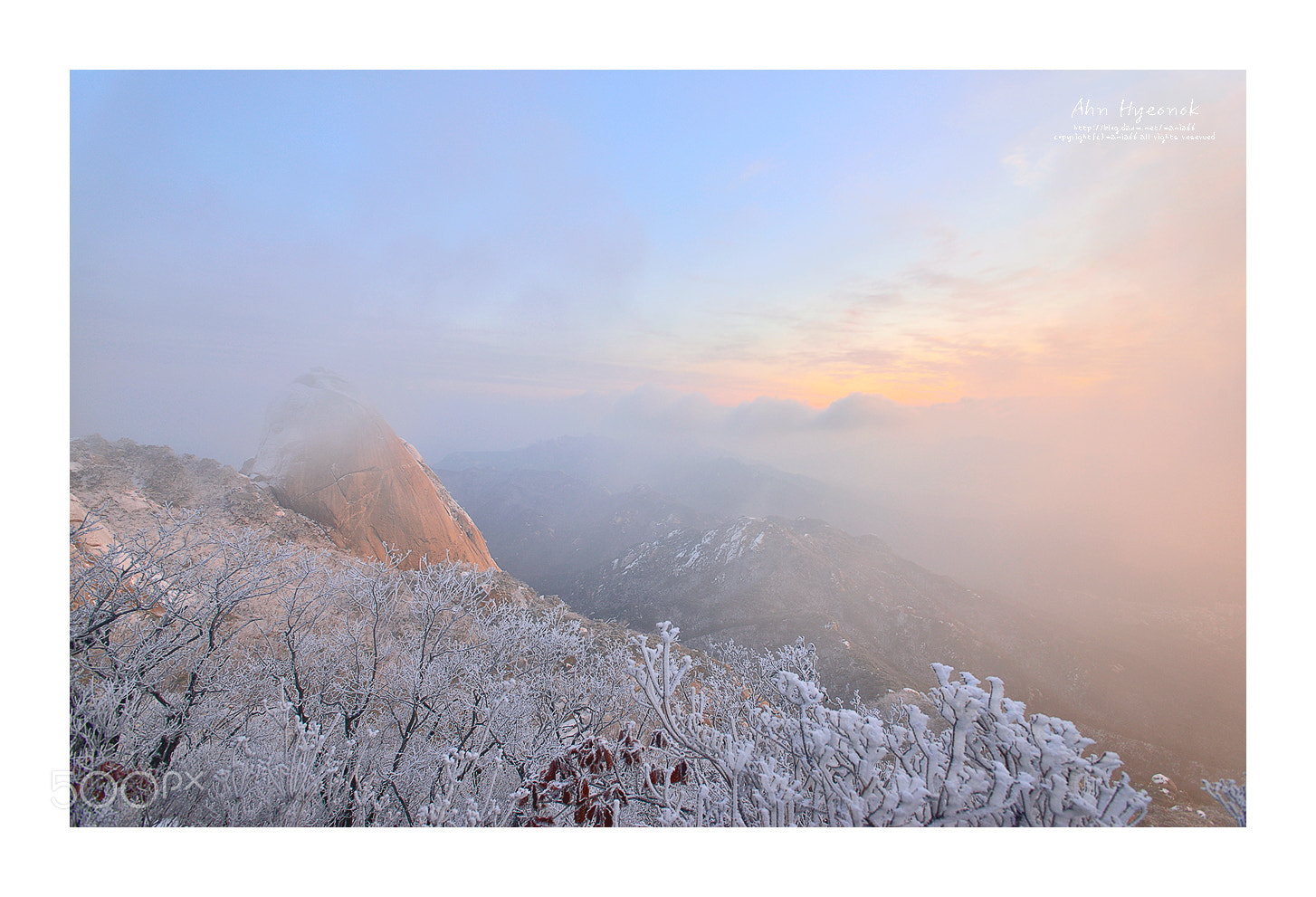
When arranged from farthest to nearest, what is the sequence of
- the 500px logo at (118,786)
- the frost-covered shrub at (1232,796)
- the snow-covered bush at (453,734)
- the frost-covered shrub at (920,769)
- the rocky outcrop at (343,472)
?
the rocky outcrop at (343,472) → the frost-covered shrub at (1232,796) → the 500px logo at (118,786) → the snow-covered bush at (453,734) → the frost-covered shrub at (920,769)

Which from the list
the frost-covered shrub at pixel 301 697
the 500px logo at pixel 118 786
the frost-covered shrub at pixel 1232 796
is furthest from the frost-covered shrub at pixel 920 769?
the 500px logo at pixel 118 786

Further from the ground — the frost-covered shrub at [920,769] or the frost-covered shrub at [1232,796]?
the frost-covered shrub at [920,769]

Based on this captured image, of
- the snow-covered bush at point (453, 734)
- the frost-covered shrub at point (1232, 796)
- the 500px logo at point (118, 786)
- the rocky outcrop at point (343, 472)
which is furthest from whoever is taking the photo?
the rocky outcrop at point (343, 472)

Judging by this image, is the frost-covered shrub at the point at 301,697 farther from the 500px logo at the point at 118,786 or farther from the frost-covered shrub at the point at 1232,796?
the frost-covered shrub at the point at 1232,796

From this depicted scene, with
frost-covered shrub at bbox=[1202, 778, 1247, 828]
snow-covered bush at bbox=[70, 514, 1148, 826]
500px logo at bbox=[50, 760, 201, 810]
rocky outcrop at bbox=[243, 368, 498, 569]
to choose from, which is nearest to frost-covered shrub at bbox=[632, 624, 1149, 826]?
snow-covered bush at bbox=[70, 514, 1148, 826]

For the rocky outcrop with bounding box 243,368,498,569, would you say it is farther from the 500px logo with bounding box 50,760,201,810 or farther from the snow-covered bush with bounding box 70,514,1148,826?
the 500px logo with bounding box 50,760,201,810

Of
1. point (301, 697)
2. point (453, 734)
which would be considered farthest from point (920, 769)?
point (301, 697)

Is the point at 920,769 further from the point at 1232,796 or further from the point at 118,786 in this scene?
the point at 118,786
